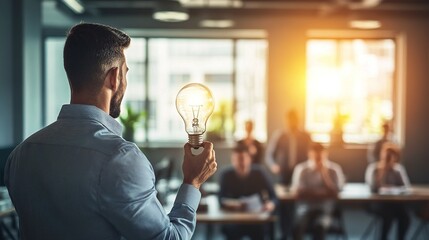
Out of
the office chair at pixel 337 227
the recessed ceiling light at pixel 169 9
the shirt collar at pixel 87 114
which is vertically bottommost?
the office chair at pixel 337 227

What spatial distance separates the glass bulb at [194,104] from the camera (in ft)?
5.22

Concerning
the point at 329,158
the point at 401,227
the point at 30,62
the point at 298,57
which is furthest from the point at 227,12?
the point at 401,227

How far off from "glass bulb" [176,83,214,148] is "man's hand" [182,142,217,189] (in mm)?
88

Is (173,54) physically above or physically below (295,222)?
above

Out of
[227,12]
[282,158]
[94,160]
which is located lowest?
[282,158]

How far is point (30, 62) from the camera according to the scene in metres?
6.90

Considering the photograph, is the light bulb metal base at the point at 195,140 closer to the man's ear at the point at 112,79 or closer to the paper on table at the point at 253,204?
the man's ear at the point at 112,79

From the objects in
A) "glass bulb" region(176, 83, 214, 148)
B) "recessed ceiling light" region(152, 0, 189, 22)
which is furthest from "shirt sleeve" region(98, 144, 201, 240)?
"recessed ceiling light" region(152, 0, 189, 22)

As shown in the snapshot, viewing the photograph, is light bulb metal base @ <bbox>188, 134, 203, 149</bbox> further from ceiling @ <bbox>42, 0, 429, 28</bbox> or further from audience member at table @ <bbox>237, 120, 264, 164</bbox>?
ceiling @ <bbox>42, 0, 429, 28</bbox>

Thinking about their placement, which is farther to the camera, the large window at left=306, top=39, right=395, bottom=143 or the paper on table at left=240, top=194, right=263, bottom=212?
the large window at left=306, top=39, right=395, bottom=143

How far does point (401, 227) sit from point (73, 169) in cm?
592

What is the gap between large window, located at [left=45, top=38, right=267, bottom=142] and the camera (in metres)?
10.3

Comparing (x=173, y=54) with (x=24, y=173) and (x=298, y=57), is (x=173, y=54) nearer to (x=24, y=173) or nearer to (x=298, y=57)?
(x=298, y=57)

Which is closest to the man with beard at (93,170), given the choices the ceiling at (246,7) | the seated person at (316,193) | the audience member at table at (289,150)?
the seated person at (316,193)
